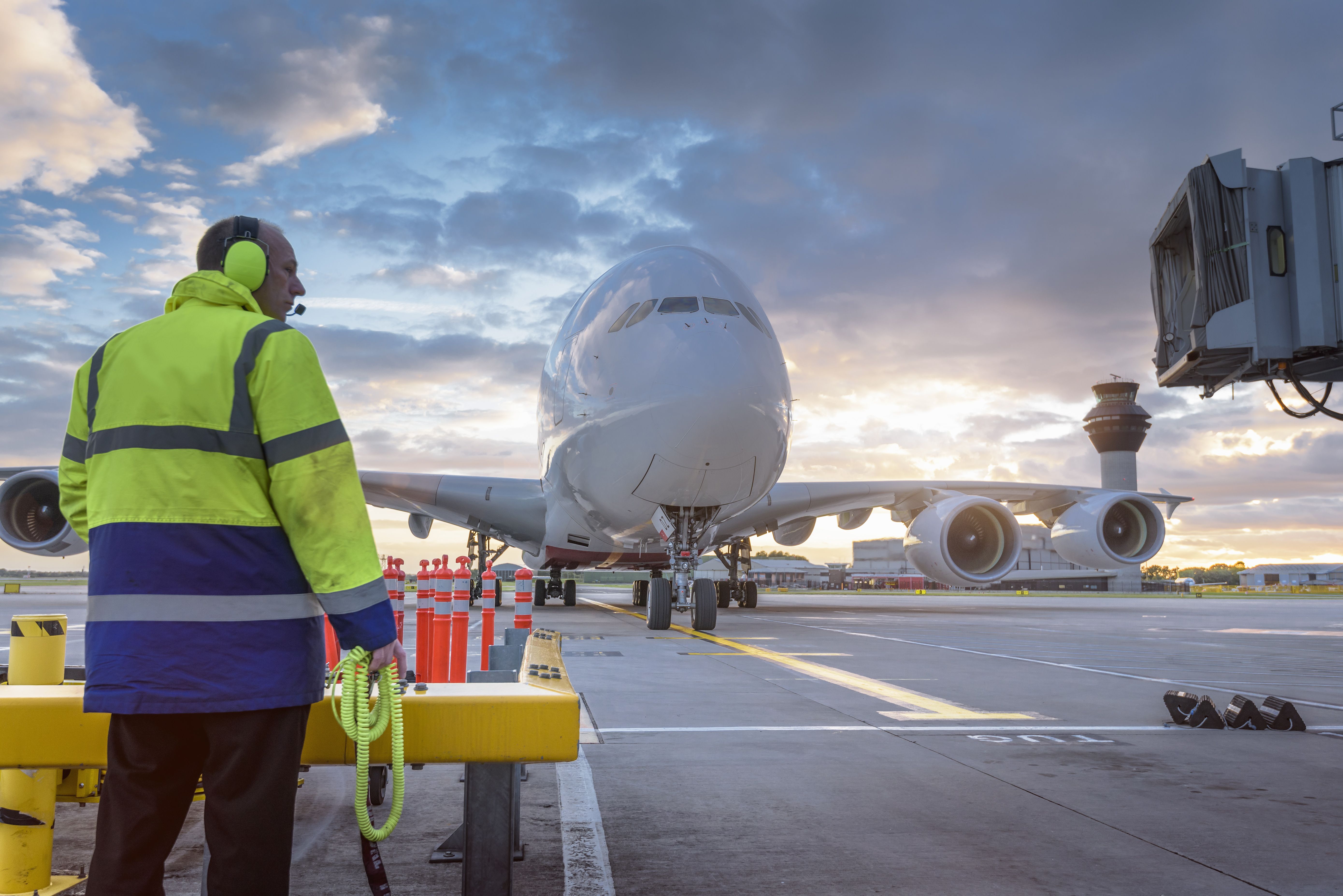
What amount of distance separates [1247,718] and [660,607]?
711 cm

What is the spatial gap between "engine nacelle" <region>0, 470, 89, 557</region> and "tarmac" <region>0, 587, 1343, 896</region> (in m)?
10.9

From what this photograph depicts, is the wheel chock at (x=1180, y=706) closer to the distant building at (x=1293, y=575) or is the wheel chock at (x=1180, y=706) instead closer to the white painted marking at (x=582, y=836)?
the white painted marking at (x=582, y=836)

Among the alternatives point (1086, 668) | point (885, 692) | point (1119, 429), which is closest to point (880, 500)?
point (1086, 668)

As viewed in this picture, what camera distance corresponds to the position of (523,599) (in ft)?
14.5

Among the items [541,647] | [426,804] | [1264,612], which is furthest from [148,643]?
[1264,612]

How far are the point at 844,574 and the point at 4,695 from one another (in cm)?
8516

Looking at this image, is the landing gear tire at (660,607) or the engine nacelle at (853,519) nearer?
the landing gear tire at (660,607)

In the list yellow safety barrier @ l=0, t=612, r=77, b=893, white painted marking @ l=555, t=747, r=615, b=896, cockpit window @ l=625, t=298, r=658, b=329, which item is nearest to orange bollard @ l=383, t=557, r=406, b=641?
white painted marking @ l=555, t=747, r=615, b=896

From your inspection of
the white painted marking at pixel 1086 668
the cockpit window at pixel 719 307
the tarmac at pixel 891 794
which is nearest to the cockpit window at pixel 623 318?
the cockpit window at pixel 719 307

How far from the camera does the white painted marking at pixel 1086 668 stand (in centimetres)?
596

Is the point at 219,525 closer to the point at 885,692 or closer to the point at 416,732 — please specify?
the point at 416,732

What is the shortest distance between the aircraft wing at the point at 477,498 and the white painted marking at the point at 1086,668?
6.30 m

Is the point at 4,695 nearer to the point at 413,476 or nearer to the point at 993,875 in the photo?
the point at 993,875

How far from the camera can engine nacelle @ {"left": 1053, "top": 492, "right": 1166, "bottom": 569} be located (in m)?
17.5
